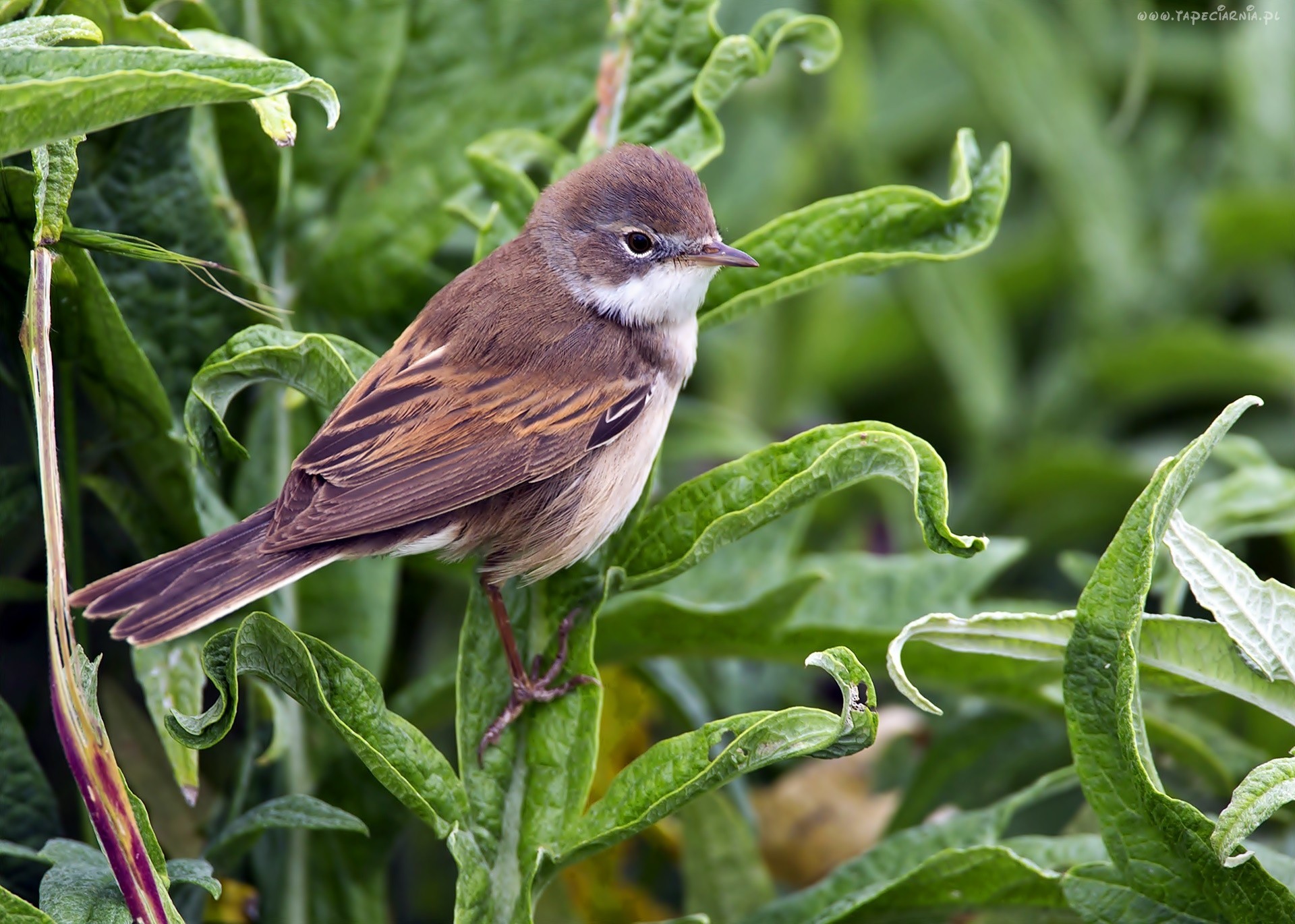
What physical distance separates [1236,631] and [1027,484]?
6.72 feet

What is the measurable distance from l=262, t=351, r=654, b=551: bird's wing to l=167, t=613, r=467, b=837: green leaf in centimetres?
27

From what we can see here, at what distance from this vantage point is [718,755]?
73.4 inches

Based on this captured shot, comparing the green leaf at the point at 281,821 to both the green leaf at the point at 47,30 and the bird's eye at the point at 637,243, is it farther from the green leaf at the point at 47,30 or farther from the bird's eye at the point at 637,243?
the bird's eye at the point at 637,243

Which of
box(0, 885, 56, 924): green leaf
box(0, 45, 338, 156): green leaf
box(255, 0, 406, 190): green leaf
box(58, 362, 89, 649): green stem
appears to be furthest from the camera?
box(255, 0, 406, 190): green leaf

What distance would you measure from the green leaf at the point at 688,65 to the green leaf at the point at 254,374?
848mm

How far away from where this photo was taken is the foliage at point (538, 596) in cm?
188

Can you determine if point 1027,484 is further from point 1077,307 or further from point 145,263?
point 145,263

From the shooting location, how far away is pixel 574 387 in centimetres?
260

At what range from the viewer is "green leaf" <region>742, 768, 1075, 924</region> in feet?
6.91

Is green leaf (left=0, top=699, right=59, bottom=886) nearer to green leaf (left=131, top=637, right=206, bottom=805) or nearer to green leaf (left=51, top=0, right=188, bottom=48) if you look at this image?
green leaf (left=131, top=637, right=206, bottom=805)

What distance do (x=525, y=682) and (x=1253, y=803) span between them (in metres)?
1.12

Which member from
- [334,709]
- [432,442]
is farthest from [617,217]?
[334,709]

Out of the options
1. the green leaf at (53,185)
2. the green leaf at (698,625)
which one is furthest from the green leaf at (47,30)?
the green leaf at (698,625)

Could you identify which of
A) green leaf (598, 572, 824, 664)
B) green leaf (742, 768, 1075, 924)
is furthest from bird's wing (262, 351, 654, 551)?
green leaf (742, 768, 1075, 924)
